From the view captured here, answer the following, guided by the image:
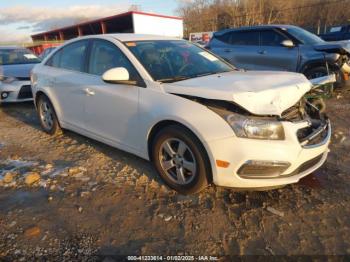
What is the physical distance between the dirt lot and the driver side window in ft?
3.91

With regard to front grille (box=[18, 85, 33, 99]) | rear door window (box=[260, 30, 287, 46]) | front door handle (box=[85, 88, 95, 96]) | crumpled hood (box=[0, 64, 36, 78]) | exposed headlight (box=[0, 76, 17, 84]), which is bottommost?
front grille (box=[18, 85, 33, 99])

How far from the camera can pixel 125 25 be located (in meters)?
37.8

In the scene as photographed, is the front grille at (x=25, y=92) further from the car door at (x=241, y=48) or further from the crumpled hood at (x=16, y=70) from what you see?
the car door at (x=241, y=48)

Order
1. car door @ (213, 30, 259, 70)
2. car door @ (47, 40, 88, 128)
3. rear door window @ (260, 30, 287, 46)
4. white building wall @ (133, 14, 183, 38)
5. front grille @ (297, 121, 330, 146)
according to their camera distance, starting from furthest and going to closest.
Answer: white building wall @ (133, 14, 183, 38), car door @ (213, 30, 259, 70), rear door window @ (260, 30, 287, 46), car door @ (47, 40, 88, 128), front grille @ (297, 121, 330, 146)

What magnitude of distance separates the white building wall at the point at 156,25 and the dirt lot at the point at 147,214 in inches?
1261

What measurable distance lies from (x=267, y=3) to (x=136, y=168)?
4542 centimetres

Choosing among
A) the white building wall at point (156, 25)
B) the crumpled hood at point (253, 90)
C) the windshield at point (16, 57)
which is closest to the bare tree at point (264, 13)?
the white building wall at point (156, 25)

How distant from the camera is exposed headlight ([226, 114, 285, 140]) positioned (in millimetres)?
2879

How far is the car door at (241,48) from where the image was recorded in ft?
27.8

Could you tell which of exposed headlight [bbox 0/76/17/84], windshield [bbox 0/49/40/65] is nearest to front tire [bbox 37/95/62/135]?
exposed headlight [bbox 0/76/17/84]

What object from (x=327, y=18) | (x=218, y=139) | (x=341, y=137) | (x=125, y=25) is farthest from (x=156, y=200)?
(x=327, y=18)

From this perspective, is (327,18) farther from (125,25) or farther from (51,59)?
(51,59)

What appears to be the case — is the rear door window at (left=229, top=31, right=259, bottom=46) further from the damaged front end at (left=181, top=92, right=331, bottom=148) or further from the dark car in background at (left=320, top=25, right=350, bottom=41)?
the dark car in background at (left=320, top=25, right=350, bottom=41)

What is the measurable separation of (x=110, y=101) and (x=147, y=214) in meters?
1.48
